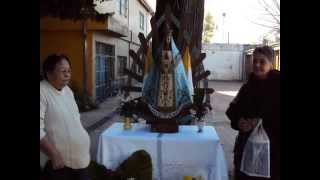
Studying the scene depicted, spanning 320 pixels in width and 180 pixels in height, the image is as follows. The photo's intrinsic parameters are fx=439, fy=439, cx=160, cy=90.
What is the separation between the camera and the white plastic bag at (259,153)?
10.1 feet

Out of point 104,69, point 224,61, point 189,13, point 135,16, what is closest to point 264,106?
point 189,13

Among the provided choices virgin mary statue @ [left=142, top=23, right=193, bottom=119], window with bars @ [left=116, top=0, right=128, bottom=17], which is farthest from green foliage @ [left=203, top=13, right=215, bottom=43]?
virgin mary statue @ [left=142, top=23, right=193, bottom=119]

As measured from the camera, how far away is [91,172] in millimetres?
4121

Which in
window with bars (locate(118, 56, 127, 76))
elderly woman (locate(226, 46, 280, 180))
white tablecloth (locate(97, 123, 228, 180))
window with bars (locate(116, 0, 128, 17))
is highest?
window with bars (locate(116, 0, 128, 17))

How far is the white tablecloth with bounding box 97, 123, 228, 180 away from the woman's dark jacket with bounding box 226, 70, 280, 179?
836 millimetres

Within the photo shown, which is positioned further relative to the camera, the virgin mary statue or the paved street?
the paved street

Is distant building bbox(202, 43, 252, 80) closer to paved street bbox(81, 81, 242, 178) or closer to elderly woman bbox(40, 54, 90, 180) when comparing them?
paved street bbox(81, 81, 242, 178)

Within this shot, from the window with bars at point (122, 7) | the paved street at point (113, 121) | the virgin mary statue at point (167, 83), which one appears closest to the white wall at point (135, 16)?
the window with bars at point (122, 7)

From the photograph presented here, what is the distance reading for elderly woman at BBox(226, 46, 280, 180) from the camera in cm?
298

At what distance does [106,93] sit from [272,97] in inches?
580

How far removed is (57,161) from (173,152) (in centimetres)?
178

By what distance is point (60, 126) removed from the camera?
2570mm
